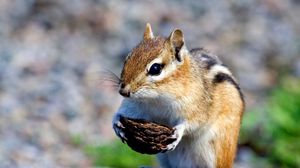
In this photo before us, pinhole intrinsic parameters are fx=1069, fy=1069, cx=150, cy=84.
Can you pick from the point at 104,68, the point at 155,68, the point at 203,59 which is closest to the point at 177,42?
the point at 155,68

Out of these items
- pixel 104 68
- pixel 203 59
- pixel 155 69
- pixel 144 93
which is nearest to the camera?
pixel 144 93

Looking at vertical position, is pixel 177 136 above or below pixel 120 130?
below

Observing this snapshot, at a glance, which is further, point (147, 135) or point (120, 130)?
point (120, 130)

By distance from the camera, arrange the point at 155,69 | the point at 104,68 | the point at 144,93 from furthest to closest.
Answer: the point at 104,68 < the point at 155,69 < the point at 144,93

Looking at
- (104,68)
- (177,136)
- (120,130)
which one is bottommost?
(177,136)

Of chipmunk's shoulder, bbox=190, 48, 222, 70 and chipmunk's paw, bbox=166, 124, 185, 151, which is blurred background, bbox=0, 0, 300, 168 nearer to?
chipmunk's shoulder, bbox=190, 48, 222, 70

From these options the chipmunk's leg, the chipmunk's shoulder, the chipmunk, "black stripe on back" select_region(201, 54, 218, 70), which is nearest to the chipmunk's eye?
the chipmunk

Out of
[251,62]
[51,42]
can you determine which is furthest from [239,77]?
[51,42]

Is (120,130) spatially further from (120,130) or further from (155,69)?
(155,69)
